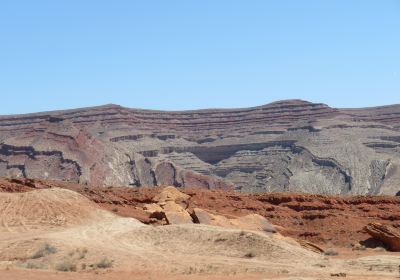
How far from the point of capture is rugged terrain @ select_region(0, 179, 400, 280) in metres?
21.0

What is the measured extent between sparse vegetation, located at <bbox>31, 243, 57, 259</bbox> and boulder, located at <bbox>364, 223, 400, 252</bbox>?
16390mm

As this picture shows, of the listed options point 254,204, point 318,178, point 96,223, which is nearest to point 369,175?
point 318,178

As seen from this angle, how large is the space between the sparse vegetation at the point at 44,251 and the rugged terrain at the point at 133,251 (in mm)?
35

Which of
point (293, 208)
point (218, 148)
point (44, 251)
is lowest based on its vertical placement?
point (293, 208)

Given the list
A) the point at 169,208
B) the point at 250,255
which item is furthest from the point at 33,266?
the point at 169,208

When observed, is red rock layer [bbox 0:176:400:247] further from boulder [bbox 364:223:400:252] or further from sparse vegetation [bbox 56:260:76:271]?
sparse vegetation [bbox 56:260:76:271]

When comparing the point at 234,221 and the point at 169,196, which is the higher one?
the point at 169,196

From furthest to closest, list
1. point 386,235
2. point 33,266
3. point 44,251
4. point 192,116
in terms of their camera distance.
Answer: point 192,116 < point 386,235 < point 44,251 < point 33,266

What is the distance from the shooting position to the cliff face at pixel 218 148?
11331 centimetres

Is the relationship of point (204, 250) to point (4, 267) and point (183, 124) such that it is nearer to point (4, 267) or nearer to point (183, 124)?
point (4, 267)

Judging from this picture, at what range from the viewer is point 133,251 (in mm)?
25109

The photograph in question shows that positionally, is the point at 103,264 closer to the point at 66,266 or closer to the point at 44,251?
the point at 66,266

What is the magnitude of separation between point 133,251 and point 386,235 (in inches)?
544

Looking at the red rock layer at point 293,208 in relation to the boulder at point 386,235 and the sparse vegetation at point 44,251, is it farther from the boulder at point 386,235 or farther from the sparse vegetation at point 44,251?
the sparse vegetation at point 44,251
